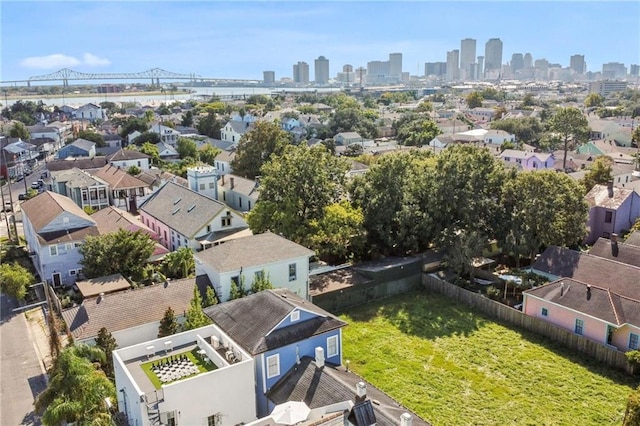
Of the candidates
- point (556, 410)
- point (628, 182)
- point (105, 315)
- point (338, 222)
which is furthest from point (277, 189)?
point (628, 182)

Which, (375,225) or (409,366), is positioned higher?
(375,225)

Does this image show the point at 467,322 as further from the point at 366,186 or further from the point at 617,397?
the point at 366,186

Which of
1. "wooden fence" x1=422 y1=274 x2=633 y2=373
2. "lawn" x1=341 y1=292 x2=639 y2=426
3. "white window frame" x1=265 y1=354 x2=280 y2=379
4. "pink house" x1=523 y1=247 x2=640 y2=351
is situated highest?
"white window frame" x1=265 y1=354 x2=280 y2=379

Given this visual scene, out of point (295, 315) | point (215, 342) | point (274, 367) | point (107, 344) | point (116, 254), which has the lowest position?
point (107, 344)

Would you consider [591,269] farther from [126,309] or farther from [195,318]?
[126,309]

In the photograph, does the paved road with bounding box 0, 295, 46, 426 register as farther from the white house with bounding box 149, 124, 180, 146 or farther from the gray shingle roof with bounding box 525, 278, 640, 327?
the white house with bounding box 149, 124, 180, 146

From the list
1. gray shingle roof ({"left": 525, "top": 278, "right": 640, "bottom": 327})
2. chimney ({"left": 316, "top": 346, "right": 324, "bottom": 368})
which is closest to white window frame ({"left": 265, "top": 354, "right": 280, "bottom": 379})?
chimney ({"left": 316, "top": 346, "right": 324, "bottom": 368})

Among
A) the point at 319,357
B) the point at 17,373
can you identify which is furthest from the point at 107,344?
the point at 319,357
